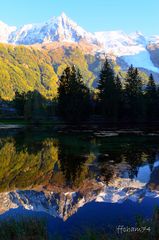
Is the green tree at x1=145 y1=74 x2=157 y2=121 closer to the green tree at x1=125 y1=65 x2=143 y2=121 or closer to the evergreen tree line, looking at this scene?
the evergreen tree line

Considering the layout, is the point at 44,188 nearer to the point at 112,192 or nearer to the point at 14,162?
the point at 112,192

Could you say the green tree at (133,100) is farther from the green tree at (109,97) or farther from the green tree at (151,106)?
the green tree at (109,97)

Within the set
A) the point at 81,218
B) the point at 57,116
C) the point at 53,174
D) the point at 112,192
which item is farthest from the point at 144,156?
the point at 57,116

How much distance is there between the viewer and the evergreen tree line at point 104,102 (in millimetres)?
107312

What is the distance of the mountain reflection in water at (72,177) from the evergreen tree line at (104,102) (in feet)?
210

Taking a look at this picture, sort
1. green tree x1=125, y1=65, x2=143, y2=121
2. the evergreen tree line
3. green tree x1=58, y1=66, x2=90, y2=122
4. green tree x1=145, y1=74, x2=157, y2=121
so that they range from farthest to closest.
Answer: green tree x1=145, y1=74, x2=157, y2=121 < green tree x1=125, y1=65, x2=143, y2=121 < the evergreen tree line < green tree x1=58, y1=66, x2=90, y2=122

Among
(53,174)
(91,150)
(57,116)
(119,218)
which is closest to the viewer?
(119,218)

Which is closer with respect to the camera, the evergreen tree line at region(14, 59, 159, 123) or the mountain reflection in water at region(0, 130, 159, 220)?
the mountain reflection in water at region(0, 130, 159, 220)

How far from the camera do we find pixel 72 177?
2642cm

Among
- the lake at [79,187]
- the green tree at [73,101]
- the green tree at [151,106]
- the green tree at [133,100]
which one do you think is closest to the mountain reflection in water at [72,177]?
the lake at [79,187]

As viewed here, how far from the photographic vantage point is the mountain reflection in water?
63.5 ft

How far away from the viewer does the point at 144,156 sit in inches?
1465

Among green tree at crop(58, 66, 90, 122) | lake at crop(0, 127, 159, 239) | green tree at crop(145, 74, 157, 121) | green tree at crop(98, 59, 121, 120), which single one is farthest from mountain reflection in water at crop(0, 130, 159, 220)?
green tree at crop(145, 74, 157, 121)

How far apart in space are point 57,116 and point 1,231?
342 feet
